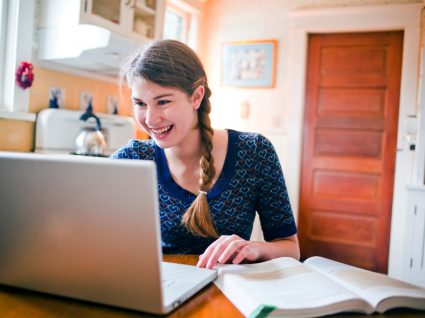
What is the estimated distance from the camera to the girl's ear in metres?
1.21

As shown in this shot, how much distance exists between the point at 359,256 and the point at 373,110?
1175mm

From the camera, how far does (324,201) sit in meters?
3.49

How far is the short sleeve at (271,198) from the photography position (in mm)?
1215

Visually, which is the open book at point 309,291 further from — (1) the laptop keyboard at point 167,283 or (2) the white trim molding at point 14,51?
(2) the white trim molding at point 14,51

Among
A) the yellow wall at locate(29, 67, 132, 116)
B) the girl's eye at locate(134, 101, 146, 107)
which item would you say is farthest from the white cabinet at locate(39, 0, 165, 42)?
the girl's eye at locate(134, 101, 146, 107)

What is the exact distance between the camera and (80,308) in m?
0.66

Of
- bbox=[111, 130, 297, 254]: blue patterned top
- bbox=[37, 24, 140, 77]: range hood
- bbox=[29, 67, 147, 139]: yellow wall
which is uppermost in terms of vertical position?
bbox=[37, 24, 140, 77]: range hood

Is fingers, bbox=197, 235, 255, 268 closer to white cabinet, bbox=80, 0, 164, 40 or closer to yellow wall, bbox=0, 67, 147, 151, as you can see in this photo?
yellow wall, bbox=0, 67, 147, 151

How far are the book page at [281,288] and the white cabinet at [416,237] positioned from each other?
2506 millimetres

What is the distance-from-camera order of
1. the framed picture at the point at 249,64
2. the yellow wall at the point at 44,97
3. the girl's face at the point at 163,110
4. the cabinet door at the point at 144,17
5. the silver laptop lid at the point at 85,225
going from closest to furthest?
the silver laptop lid at the point at 85,225, the girl's face at the point at 163,110, the yellow wall at the point at 44,97, the cabinet door at the point at 144,17, the framed picture at the point at 249,64

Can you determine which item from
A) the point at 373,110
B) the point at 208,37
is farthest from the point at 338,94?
the point at 208,37

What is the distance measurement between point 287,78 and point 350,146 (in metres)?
0.76

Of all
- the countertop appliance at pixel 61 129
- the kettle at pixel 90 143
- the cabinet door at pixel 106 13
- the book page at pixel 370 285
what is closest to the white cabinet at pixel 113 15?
the cabinet door at pixel 106 13

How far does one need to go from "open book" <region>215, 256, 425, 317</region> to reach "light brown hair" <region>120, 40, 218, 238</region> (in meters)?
0.32
